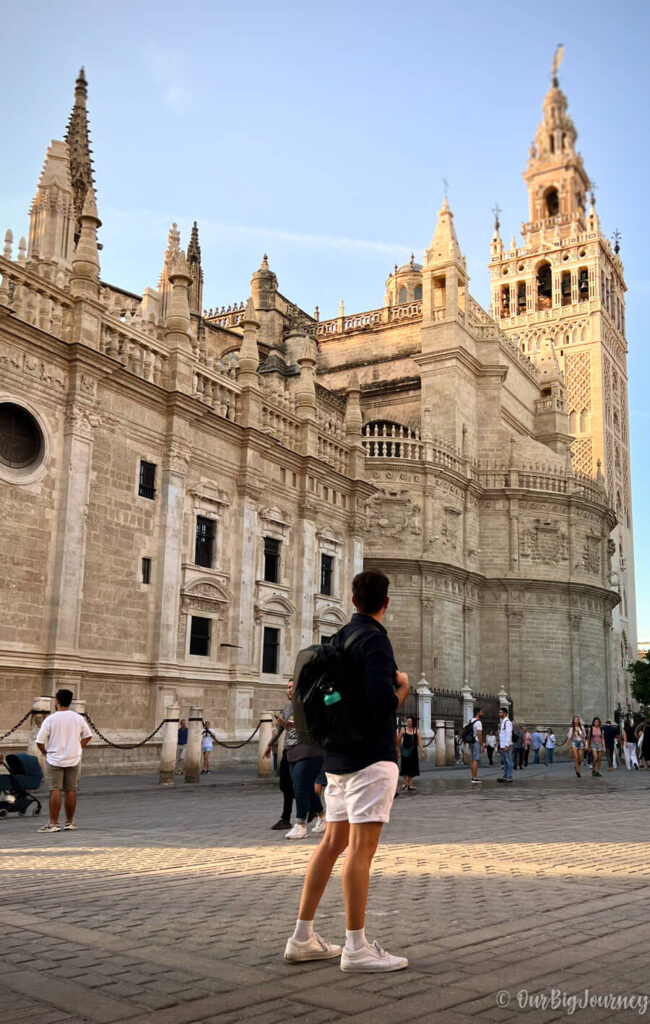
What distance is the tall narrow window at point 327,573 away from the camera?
2692cm

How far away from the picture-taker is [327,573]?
89.0 ft

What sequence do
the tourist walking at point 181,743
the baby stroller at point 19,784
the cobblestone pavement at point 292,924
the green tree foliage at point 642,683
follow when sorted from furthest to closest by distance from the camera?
the green tree foliage at point 642,683 → the tourist walking at point 181,743 → the baby stroller at point 19,784 → the cobblestone pavement at point 292,924

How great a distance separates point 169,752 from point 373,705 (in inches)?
534

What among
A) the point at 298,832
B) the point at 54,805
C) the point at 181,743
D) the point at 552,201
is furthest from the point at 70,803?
the point at 552,201

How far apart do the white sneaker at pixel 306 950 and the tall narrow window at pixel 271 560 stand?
20.0 m

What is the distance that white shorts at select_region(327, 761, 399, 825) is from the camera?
428 centimetres

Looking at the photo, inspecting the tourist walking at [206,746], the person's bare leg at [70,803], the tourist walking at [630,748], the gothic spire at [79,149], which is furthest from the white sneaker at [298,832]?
the gothic spire at [79,149]

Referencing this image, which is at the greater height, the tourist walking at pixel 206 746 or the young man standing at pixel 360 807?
the young man standing at pixel 360 807

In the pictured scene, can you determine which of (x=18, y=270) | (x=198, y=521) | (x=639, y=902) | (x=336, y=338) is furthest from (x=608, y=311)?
(x=639, y=902)

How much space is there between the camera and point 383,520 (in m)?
35.9

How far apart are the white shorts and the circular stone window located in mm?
14603

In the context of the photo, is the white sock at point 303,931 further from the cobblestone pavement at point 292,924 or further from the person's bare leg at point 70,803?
the person's bare leg at point 70,803

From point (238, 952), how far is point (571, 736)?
20.6 metres

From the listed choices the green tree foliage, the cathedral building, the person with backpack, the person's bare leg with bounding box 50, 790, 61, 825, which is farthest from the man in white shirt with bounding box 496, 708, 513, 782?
the green tree foliage
